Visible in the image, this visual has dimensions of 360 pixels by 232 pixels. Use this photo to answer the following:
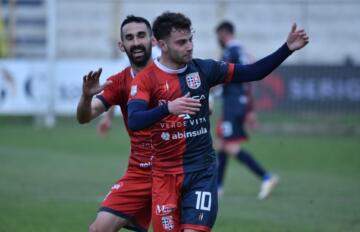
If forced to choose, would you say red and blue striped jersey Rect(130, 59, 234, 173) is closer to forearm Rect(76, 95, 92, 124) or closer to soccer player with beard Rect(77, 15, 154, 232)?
soccer player with beard Rect(77, 15, 154, 232)

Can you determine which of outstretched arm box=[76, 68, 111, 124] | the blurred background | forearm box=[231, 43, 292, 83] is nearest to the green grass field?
the blurred background

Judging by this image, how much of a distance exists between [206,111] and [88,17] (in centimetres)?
1795

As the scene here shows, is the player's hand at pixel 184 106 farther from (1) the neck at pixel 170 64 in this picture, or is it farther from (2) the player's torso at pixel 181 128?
(1) the neck at pixel 170 64

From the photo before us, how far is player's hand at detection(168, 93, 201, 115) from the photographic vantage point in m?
6.46

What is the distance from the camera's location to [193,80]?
708 centimetres

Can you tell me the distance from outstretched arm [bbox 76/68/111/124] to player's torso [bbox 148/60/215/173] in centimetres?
64

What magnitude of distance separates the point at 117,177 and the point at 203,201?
766cm

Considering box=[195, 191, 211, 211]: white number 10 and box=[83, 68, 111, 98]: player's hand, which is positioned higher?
box=[83, 68, 111, 98]: player's hand

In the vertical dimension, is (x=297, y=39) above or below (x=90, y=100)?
above

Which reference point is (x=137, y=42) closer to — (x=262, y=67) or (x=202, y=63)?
(x=202, y=63)

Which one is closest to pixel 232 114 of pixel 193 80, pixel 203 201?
pixel 193 80

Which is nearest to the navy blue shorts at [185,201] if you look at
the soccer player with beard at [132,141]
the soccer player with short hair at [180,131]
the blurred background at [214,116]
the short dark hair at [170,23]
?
the soccer player with short hair at [180,131]

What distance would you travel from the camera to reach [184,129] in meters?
7.07

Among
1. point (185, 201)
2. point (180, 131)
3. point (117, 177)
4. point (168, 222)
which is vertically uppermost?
point (180, 131)
